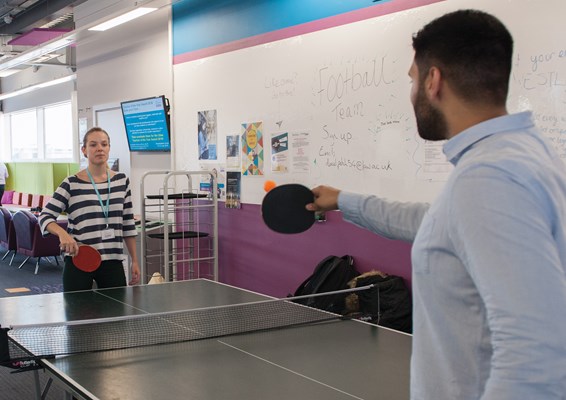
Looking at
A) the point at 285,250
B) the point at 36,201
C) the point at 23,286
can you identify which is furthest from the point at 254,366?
the point at 36,201

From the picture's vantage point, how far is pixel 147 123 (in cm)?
717

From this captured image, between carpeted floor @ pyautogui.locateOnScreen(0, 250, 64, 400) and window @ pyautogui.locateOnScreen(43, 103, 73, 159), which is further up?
window @ pyautogui.locateOnScreen(43, 103, 73, 159)

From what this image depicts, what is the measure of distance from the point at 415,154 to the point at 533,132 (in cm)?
324

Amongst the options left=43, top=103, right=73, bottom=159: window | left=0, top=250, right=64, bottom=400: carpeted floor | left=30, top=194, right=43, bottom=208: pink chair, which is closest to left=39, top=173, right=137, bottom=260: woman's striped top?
left=0, top=250, right=64, bottom=400: carpeted floor

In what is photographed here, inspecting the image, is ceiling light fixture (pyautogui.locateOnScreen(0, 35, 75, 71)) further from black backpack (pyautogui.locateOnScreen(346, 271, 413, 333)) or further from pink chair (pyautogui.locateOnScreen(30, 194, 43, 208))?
black backpack (pyautogui.locateOnScreen(346, 271, 413, 333))

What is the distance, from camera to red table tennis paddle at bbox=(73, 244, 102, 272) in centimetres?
374

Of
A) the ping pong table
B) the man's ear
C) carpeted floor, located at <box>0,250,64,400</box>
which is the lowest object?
carpeted floor, located at <box>0,250,64,400</box>

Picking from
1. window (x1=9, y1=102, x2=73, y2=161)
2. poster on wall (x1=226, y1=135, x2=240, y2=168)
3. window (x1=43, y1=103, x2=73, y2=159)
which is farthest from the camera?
window (x1=9, y1=102, x2=73, y2=161)

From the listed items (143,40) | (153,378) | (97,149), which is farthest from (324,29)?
(153,378)

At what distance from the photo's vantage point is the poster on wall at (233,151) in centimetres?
605

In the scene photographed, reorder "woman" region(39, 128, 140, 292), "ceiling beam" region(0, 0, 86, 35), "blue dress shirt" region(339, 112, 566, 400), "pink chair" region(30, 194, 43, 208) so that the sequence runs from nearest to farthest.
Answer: "blue dress shirt" region(339, 112, 566, 400), "woman" region(39, 128, 140, 292), "ceiling beam" region(0, 0, 86, 35), "pink chair" region(30, 194, 43, 208)

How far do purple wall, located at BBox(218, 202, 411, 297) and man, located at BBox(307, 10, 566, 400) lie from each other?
3327 millimetres

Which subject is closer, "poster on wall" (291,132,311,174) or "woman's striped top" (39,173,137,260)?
"woman's striped top" (39,173,137,260)

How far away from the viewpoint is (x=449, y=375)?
114cm
